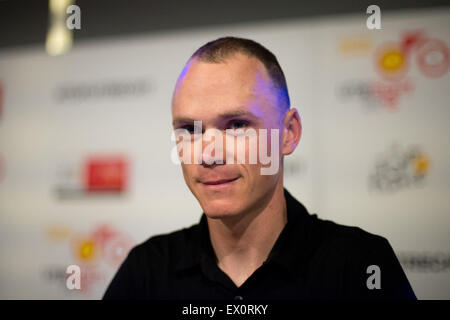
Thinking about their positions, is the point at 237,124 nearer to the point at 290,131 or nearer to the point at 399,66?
the point at 290,131

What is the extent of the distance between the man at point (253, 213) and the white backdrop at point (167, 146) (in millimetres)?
161

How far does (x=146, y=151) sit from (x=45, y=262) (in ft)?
1.92

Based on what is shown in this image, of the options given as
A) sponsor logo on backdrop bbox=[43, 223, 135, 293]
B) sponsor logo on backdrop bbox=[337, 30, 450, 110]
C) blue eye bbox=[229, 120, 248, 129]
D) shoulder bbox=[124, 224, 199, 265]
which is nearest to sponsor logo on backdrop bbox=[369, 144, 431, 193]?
sponsor logo on backdrop bbox=[337, 30, 450, 110]

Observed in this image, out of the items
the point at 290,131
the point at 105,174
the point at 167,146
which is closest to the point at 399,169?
the point at 290,131

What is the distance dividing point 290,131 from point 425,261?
60 centimetres

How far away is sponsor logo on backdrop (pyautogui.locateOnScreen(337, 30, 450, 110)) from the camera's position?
56.6 inches

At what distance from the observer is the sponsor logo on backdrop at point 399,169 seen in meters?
1.41

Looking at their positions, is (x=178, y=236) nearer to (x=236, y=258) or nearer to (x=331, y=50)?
(x=236, y=258)

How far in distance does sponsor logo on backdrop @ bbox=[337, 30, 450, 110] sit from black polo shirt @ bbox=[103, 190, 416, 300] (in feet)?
1.51

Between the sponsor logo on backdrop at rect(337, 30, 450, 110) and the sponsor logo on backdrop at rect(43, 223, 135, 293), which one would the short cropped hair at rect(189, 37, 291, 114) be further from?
the sponsor logo on backdrop at rect(43, 223, 135, 293)

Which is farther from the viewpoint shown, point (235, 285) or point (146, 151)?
point (146, 151)

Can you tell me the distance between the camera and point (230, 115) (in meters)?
1.19

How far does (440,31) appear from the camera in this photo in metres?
1.41
